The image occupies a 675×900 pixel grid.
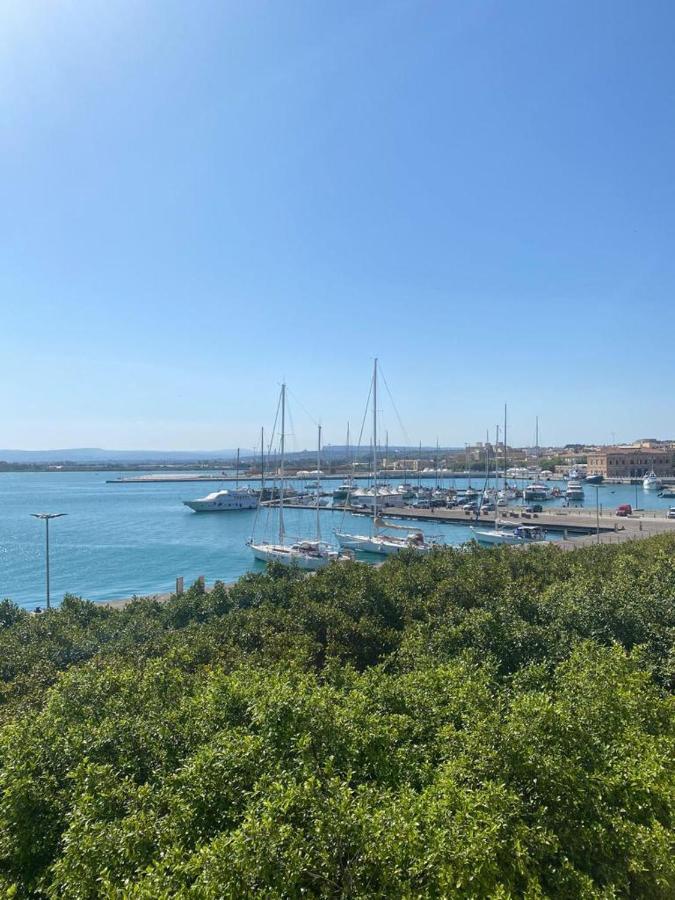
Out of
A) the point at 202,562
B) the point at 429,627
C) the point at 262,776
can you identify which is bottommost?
the point at 202,562

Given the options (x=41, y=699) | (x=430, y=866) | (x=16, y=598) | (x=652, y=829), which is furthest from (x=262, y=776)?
(x=16, y=598)

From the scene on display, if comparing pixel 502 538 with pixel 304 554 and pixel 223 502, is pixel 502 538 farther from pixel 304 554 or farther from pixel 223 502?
pixel 223 502

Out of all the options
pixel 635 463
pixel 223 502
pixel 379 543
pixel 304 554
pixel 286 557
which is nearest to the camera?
pixel 304 554

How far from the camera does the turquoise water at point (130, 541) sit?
32.1m

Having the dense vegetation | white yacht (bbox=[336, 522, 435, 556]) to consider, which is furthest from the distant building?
the dense vegetation

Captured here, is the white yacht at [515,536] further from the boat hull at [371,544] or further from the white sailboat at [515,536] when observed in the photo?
the boat hull at [371,544]

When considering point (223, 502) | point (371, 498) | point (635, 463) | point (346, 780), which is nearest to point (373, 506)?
point (371, 498)

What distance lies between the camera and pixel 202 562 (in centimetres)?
3844

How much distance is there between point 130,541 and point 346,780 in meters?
44.8

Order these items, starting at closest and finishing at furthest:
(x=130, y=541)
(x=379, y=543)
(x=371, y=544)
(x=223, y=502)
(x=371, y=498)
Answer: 1. (x=379, y=543)
2. (x=371, y=544)
3. (x=130, y=541)
4. (x=223, y=502)
5. (x=371, y=498)

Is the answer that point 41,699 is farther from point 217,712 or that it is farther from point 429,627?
point 429,627

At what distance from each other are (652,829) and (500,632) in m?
6.08

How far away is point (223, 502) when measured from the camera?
69062 millimetres

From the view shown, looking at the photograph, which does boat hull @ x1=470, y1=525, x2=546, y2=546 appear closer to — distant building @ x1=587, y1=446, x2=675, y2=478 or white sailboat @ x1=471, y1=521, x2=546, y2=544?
white sailboat @ x1=471, y1=521, x2=546, y2=544
